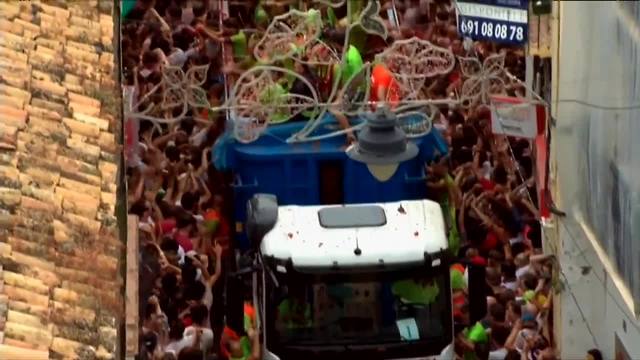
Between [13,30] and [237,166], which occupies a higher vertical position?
[13,30]

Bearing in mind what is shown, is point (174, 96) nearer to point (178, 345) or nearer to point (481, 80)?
point (178, 345)

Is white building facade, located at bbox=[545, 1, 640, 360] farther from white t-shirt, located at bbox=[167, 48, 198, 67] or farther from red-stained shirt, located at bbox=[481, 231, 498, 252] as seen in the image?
white t-shirt, located at bbox=[167, 48, 198, 67]

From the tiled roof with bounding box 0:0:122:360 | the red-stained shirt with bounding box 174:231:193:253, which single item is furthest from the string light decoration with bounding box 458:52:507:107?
the tiled roof with bounding box 0:0:122:360

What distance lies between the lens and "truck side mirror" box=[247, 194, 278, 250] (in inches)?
582

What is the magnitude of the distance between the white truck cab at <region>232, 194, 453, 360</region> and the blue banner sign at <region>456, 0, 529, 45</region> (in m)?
2.47

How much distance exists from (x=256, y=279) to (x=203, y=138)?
129 inches

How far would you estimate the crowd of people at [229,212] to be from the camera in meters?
15.6

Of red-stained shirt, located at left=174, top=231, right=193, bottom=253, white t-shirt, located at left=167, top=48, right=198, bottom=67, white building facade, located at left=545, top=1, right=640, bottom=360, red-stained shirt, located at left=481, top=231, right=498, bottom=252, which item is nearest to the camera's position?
white building facade, located at left=545, top=1, right=640, bottom=360

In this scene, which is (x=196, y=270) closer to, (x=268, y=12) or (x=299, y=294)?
(x=299, y=294)

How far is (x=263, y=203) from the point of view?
1509cm

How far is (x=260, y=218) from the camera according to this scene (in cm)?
1484

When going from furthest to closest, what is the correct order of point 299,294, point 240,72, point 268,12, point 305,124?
point 268,12
point 240,72
point 305,124
point 299,294

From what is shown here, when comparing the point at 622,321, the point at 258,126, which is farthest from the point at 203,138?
the point at 622,321

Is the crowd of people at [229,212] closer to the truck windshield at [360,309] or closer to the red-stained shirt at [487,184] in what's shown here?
the red-stained shirt at [487,184]
